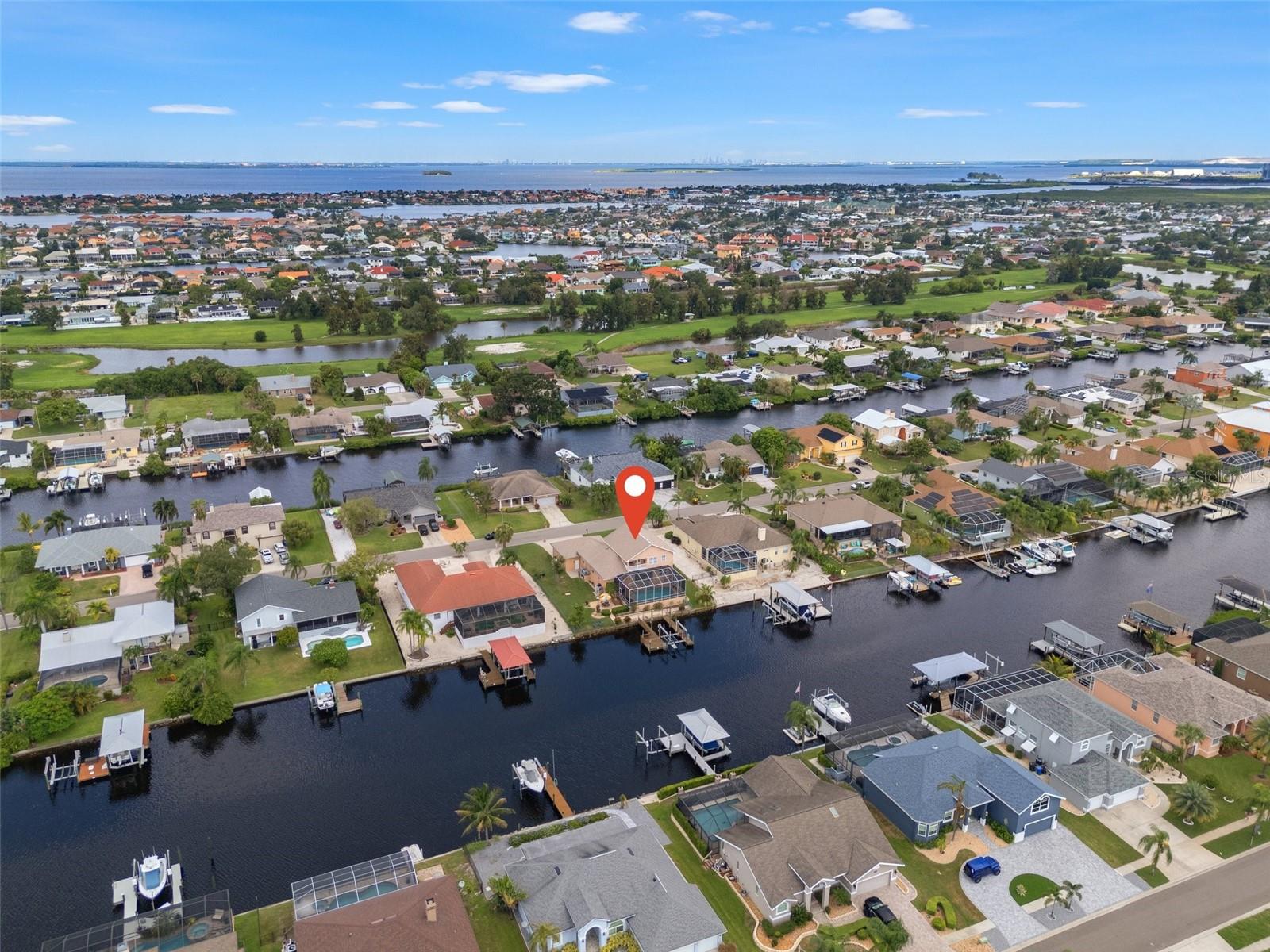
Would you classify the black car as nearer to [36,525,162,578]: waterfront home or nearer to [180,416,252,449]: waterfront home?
[36,525,162,578]: waterfront home

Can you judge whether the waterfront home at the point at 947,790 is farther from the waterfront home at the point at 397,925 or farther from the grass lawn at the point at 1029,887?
the waterfront home at the point at 397,925

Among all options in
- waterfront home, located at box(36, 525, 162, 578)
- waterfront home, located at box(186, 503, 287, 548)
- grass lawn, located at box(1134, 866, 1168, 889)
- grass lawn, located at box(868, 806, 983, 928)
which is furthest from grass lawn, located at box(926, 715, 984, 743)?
waterfront home, located at box(36, 525, 162, 578)

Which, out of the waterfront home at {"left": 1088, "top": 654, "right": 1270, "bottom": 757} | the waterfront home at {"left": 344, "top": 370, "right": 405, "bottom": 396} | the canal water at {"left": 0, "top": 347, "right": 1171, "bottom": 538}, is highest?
the waterfront home at {"left": 344, "top": 370, "right": 405, "bottom": 396}

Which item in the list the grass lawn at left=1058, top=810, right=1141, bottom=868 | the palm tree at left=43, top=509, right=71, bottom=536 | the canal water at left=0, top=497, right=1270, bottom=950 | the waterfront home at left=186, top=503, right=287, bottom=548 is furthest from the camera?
the waterfront home at left=186, top=503, right=287, bottom=548

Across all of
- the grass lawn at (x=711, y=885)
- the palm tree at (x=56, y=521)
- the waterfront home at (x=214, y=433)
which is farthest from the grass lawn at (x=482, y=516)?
the grass lawn at (x=711, y=885)

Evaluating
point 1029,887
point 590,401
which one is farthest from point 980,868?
point 590,401

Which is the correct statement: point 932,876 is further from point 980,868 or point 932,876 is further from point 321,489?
point 321,489

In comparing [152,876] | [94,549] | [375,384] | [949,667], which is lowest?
[152,876]
